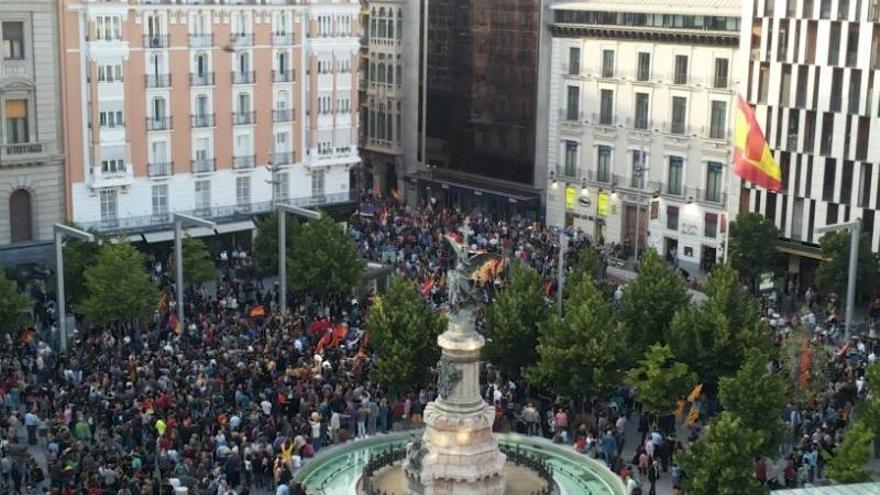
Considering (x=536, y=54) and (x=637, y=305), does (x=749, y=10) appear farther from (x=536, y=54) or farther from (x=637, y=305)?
(x=637, y=305)

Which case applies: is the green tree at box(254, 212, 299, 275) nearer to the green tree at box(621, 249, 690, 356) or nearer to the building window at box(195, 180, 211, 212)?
the building window at box(195, 180, 211, 212)

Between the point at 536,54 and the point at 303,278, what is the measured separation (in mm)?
30172

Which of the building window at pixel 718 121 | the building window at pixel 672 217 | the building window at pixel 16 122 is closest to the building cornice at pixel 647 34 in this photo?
the building window at pixel 718 121

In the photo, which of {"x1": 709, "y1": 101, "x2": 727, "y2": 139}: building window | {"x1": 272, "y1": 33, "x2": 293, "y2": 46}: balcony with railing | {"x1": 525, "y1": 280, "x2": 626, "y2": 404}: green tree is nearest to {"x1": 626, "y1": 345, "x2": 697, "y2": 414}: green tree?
{"x1": 525, "y1": 280, "x2": 626, "y2": 404}: green tree

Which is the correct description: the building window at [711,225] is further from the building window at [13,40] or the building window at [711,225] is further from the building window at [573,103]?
the building window at [13,40]

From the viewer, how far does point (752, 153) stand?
65.0 meters

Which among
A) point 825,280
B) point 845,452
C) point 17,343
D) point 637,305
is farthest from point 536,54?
point 845,452

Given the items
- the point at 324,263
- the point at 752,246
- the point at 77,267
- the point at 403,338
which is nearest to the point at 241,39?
the point at 324,263

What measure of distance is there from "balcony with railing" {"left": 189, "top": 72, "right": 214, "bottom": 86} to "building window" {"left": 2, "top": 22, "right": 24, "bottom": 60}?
932 centimetres

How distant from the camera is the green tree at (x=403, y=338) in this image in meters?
44.2

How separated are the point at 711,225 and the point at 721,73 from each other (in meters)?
8.44

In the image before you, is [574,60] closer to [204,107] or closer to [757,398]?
[204,107]

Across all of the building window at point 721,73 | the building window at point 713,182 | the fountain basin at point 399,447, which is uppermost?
the building window at point 721,73

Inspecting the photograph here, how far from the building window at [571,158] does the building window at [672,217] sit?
287 inches
